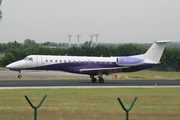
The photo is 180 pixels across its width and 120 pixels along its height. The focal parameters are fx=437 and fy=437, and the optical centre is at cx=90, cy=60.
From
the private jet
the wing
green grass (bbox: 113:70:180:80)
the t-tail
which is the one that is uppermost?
the t-tail

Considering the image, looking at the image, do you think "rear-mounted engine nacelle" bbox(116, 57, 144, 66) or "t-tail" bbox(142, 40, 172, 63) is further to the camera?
"t-tail" bbox(142, 40, 172, 63)

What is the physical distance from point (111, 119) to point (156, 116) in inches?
75.1

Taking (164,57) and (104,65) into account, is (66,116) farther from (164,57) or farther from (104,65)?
(164,57)

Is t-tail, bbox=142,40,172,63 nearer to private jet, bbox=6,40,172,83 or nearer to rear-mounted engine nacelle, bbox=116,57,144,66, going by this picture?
private jet, bbox=6,40,172,83

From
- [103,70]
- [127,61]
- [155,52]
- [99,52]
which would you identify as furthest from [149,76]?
[99,52]

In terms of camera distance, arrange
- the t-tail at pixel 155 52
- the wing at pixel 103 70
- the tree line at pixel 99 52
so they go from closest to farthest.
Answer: the wing at pixel 103 70
the t-tail at pixel 155 52
the tree line at pixel 99 52

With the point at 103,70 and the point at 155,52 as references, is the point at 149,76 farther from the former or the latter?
the point at 103,70

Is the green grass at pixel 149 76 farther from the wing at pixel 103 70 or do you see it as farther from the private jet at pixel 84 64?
the wing at pixel 103 70

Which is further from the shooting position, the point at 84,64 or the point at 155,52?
the point at 155,52

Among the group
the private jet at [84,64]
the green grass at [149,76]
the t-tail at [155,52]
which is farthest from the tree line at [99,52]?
the private jet at [84,64]

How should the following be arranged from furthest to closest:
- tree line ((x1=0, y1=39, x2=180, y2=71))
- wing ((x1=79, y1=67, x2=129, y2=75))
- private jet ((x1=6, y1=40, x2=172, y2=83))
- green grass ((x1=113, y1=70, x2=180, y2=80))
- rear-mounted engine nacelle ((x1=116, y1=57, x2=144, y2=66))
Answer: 1. tree line ((x1=0, y1=39, x2=180, y2=71))
2. green grass ((x1=113, y1=70, x2=180, y2=80))
3. rear-mounted engine nacelle ((x1=116, y1=57, x2=144, y2=66))
4. private jet ((x1=6, y1=40, x2=172, y2=83))
5. wing ((x1=79, y1=67, x2=129, y2=75))

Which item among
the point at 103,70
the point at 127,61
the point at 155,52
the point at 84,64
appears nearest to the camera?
the point at 103,70

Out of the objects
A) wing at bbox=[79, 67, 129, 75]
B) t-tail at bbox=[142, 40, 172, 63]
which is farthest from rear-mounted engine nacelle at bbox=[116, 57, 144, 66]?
t-tail at bbox=[142, 40, 172, 63]

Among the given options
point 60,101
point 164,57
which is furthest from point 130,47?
point 60,101
